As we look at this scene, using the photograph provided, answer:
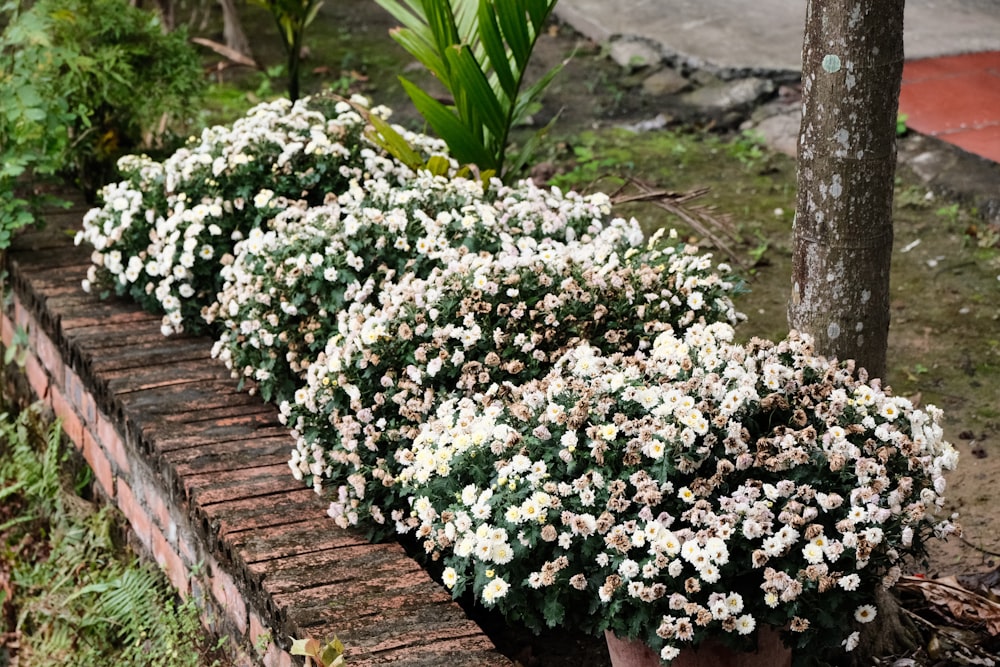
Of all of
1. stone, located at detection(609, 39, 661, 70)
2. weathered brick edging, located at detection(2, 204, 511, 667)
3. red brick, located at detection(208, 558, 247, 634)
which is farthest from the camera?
stone, located at detection(609, 39, 661, 70)

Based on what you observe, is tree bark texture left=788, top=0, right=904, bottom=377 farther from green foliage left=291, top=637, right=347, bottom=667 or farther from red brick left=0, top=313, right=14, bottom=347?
red brick left=0, top=313, right=14, bottom=347

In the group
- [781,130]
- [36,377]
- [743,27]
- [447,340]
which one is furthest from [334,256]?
[743,27]

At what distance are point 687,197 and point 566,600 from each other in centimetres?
177

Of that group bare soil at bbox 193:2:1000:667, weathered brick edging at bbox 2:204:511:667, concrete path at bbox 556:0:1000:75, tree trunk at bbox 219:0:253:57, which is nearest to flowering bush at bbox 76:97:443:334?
weathered brick edging at bbox 2:204:511:667

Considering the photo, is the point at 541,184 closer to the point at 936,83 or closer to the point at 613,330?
the point at 936,83

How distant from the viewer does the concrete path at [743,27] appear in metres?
6.73

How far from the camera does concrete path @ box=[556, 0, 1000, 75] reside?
6727 mm

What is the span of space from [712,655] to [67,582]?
2.14 m

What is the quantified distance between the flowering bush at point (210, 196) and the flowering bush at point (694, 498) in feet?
4.62

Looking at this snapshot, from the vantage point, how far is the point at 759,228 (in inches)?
205

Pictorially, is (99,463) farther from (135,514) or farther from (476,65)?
(476,65)

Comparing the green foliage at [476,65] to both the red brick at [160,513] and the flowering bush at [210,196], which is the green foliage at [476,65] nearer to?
the flowering bush at [210,196]

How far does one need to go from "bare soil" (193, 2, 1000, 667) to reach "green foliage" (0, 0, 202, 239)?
5.62 feet

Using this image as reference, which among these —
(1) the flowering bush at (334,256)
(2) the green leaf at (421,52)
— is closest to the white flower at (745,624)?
(1) the flowering bush at (334,256)
